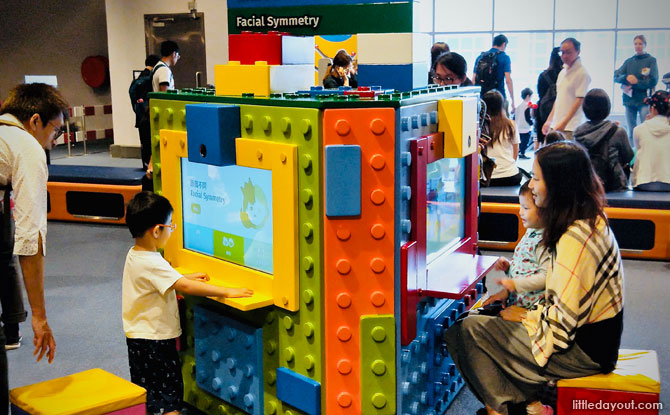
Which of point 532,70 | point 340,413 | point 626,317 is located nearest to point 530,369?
point 340,413

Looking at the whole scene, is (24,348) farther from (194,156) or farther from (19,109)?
(194,156)

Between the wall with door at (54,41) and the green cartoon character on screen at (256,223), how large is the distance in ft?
35.5

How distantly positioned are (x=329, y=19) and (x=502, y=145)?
3141mm

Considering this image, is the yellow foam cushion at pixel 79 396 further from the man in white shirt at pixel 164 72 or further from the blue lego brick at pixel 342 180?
the man in white shirt at pixel 164 72

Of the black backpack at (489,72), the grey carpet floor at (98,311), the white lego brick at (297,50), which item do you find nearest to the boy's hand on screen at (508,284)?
the grey carpet floor at (98,311)

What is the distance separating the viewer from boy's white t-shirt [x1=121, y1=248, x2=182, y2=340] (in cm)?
303

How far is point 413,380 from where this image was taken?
297cm

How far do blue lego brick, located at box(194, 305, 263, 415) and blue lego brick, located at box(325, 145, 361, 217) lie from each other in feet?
2.13

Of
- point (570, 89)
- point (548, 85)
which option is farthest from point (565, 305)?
point (548, 85)

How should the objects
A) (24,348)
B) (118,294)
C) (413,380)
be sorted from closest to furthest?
(413,380) < (24,348) < (118,294)

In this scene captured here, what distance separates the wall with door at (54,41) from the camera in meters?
12.9

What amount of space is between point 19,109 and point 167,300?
44.1 inches

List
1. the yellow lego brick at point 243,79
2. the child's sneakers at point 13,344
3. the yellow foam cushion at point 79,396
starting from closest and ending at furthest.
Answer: the yellow foam cushion at point 79,396 → the yellow lego brick at point 243,79 → the child's sneakers at point 13,344

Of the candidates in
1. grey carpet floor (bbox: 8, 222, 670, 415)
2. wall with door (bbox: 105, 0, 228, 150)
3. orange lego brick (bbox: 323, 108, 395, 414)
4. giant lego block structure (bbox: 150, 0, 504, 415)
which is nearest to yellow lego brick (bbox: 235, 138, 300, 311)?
giant lego block structure (bbox: 150, 0, 504, 415)
